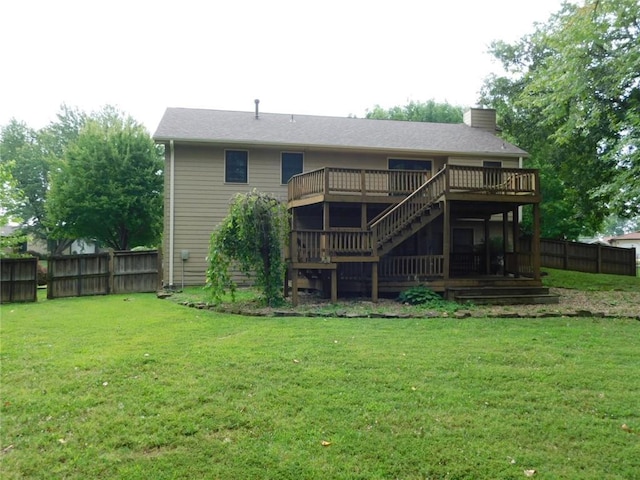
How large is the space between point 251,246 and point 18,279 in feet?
21.3

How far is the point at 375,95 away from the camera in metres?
41.7

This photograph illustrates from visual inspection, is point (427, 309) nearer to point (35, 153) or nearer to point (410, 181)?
Result: point (410, 181)

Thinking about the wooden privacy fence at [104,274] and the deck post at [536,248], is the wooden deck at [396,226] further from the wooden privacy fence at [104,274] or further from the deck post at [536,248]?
the wooden privacy fence at [104,274]

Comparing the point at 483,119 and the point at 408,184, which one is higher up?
the point at 483,119

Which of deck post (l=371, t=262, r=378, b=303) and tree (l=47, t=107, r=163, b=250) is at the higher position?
tree (l=47, t=107, r=163, b=250)

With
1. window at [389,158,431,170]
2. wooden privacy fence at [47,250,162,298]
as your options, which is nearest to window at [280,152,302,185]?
Answer: window at [389,158,431,170]

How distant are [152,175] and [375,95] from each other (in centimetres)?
2762

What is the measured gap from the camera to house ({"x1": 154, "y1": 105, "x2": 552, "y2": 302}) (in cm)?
1073

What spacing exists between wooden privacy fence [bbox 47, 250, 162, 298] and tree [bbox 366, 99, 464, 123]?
26811 mm

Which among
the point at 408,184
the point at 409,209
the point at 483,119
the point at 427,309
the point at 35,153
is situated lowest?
the point at 427,309

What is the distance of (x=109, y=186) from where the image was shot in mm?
18734

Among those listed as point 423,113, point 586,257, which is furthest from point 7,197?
point 423,113

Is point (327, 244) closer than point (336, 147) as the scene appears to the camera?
Yes

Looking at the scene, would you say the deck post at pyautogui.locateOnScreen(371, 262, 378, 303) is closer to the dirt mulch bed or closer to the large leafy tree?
the dirt mulch bed
